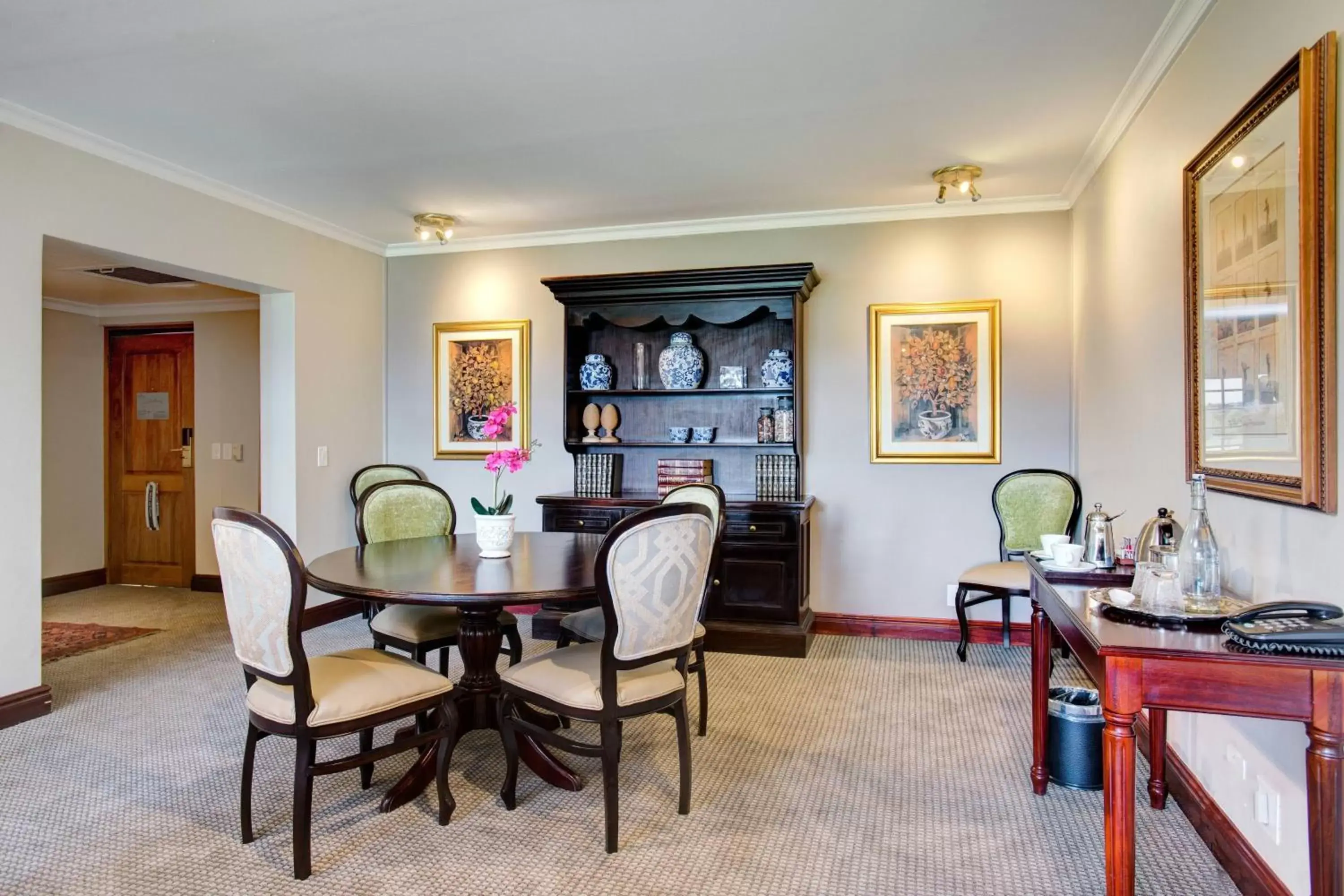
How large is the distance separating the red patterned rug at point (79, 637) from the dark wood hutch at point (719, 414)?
2.45 meters

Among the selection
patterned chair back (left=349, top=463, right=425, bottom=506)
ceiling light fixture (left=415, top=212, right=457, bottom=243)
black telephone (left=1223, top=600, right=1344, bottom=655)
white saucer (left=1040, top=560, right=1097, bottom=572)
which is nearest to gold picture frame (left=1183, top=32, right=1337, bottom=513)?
black telephone (left=1223, top=600, right=1344, bottom=655)

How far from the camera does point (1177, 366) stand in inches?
104

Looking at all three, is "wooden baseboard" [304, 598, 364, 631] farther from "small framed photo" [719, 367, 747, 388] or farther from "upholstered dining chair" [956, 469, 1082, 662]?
"upholstered dining chair" [956, 469, 1082, 662]

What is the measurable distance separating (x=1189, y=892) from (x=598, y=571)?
176 cm

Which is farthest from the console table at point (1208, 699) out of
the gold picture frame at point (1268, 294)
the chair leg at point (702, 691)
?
the chair leg at point (702, 691)

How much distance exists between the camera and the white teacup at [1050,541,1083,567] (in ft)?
7.79

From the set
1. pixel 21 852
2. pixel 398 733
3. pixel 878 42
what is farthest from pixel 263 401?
pixel 878 42

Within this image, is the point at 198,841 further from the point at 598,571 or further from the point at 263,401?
the point at 263,401

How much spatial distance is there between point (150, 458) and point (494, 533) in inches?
200

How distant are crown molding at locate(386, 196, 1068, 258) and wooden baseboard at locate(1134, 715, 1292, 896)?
2992 mm

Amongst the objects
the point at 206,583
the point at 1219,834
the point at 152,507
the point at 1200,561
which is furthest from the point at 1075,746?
the point at 152,507

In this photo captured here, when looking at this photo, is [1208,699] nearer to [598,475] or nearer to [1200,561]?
[1200,561]

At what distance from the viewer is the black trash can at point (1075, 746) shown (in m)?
2.60

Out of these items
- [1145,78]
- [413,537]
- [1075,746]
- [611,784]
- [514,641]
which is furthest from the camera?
[413,537]
